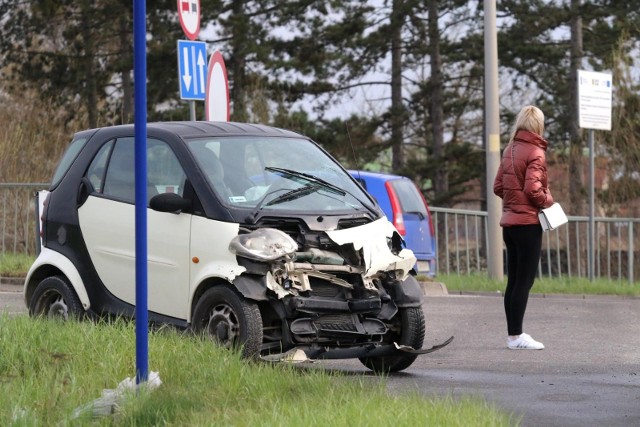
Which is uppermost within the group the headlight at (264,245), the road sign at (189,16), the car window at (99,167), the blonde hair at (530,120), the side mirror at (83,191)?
the road sign at (189,16)

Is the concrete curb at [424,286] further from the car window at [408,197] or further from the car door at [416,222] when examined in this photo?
the car window at [408,197]

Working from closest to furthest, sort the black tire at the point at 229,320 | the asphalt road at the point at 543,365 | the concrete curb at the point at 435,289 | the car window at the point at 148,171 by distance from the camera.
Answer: the asphalt road at the point at 543,365 < the black tire at the point at 229,320 < the car window at the point at 148,171 < the concrete curb at the point at 435,289

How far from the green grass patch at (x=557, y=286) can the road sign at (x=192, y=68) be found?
18.7ft

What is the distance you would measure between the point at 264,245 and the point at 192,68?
21.7 feet

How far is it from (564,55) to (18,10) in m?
17.0

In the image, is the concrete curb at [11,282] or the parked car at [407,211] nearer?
the concrete curb at [11,282]

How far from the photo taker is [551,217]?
1120 centimetres

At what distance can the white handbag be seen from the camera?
11172mm

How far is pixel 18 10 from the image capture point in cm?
4406

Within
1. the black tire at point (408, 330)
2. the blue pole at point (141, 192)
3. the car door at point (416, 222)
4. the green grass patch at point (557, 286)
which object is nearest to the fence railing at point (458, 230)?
the green grass patch at point (557, 286)

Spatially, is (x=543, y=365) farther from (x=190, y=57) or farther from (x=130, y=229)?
(x=190, y=57)

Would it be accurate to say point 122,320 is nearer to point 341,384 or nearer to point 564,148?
point 341,384

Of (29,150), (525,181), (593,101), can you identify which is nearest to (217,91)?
(525,181)

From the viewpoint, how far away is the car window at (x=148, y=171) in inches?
375
